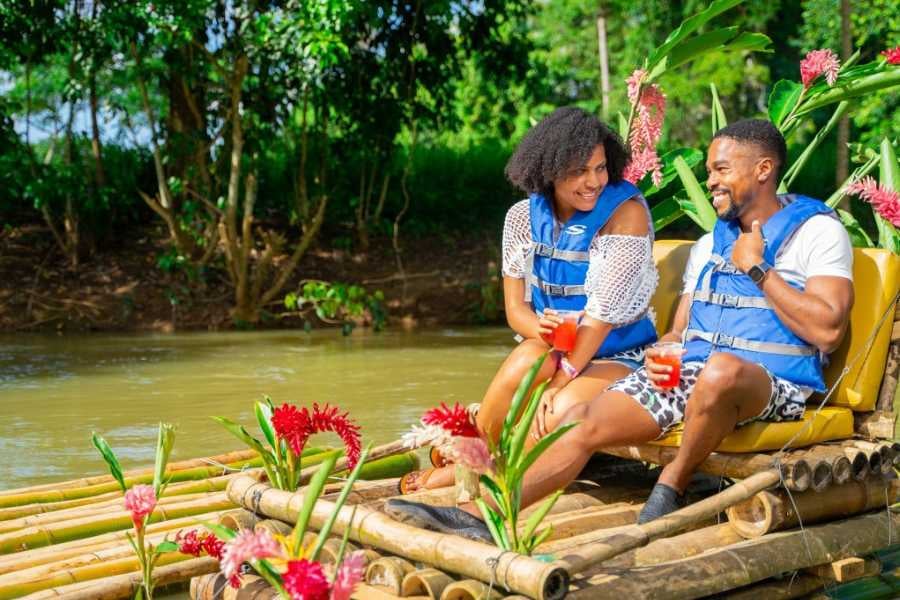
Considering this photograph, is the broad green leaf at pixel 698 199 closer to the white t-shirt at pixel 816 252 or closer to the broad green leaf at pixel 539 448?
the white t-shirt at pixel 816 252

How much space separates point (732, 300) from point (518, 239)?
0.84m

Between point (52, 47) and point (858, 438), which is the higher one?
point (52, 47)

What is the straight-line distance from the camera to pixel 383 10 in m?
12.5

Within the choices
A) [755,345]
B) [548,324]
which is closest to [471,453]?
[548,324]

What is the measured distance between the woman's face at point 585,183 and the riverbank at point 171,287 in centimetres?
864

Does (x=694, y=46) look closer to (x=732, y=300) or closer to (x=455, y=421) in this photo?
(x=732, y=300)

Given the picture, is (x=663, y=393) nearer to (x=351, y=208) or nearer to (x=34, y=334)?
(x=34, y=334)

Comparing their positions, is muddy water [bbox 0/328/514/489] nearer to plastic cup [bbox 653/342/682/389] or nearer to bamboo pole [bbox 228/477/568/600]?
bamboo pole [bbox 228/477/568/600]

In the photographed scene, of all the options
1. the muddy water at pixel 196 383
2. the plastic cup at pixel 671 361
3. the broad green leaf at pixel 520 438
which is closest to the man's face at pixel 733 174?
the plastic cup at pixel 671 361

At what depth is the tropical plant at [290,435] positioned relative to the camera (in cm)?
390

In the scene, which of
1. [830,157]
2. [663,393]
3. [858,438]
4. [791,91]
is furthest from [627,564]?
[830,157]

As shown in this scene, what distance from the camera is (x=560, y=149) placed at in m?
4.30

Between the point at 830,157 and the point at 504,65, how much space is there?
6.19 metres

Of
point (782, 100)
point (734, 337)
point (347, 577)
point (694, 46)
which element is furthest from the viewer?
point (782, 100)
